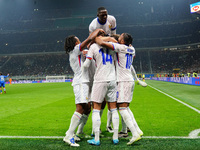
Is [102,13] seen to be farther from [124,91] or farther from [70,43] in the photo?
[124,91]

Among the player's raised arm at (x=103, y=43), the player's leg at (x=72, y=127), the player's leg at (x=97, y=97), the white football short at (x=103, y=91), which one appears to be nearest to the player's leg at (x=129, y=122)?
the white football short at (x=103, y=91)

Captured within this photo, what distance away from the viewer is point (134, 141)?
12.1 ft

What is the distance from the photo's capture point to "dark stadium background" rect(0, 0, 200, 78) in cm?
5375

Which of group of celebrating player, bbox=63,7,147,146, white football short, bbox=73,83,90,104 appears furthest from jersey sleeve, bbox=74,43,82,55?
→ white football short, bbox=73,83,90,104

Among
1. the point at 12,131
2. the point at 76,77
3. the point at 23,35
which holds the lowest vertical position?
the point at 12,131

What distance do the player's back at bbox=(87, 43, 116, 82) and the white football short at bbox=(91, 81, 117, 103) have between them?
94 mm

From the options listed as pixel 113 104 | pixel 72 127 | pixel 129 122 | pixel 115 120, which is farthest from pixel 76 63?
pixel 129 122

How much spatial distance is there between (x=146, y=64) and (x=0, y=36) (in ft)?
147

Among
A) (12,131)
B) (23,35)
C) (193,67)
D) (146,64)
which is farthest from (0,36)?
(12,131)

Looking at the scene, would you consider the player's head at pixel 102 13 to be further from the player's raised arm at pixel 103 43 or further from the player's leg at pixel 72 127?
the player's leg at pixel 72 127

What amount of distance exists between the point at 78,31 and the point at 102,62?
5799 cm

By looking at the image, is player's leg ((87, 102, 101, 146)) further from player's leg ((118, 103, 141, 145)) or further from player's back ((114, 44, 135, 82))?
player's back ((114, 44, 135, 82))

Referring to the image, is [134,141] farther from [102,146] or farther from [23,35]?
[23,35]

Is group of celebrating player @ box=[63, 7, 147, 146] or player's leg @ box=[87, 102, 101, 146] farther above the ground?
group of celebrating player @ box=[63, 7, 147, 146]
